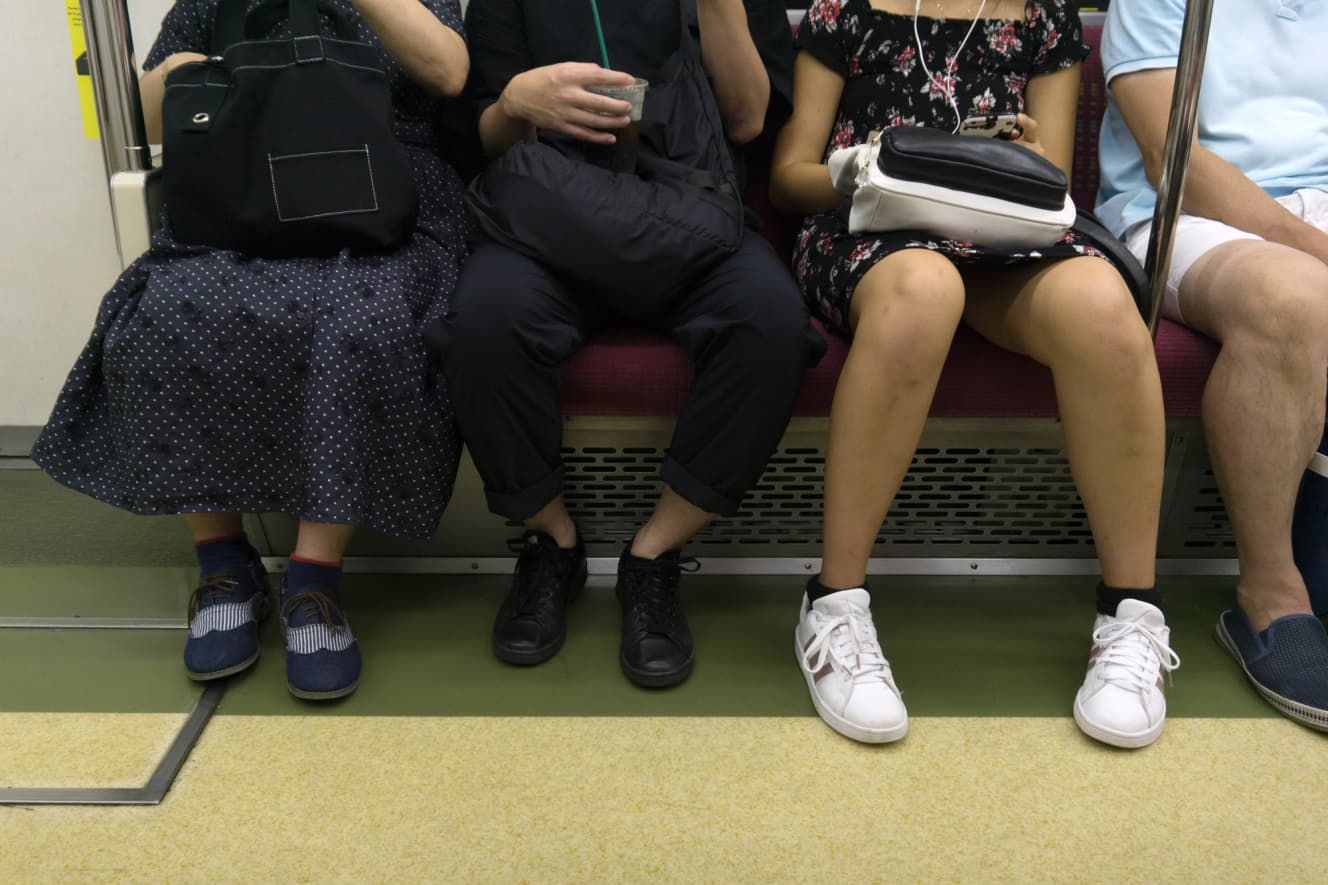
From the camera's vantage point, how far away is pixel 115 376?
134 centimetres

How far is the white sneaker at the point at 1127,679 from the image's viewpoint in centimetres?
127

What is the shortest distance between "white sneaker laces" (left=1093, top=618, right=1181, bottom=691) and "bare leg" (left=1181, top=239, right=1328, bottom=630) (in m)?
0.21

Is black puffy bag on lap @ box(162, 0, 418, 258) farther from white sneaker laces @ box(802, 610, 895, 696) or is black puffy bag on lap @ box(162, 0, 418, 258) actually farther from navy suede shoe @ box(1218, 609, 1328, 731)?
navy suede shoe @ box(1218, 609, 1328, 731)

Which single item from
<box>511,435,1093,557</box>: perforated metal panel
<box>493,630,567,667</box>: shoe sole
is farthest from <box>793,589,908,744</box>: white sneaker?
<box>493,630,567,667</box>: shoe sole

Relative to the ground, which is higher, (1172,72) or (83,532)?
(1172,72)

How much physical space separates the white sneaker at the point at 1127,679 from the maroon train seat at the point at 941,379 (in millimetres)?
345

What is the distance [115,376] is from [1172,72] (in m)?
1.74

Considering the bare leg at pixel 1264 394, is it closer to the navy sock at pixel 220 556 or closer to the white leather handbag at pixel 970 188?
the white leather handbag at pixel 970 188

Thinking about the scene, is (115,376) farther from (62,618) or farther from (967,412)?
(967,412)

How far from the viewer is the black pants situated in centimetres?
131

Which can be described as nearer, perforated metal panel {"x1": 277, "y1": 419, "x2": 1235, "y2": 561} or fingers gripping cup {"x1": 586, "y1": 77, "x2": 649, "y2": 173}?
fingers gripping cup {"x1": 586, "y1": 77, "x2": 649, "y2": 173}

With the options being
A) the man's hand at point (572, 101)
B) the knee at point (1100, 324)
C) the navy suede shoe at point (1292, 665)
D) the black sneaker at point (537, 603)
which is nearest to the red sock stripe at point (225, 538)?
the black sneaker at point (537, 603)

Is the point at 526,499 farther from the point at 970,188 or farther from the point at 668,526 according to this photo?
the point at 970,188

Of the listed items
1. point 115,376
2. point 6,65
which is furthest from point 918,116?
point 6,65
